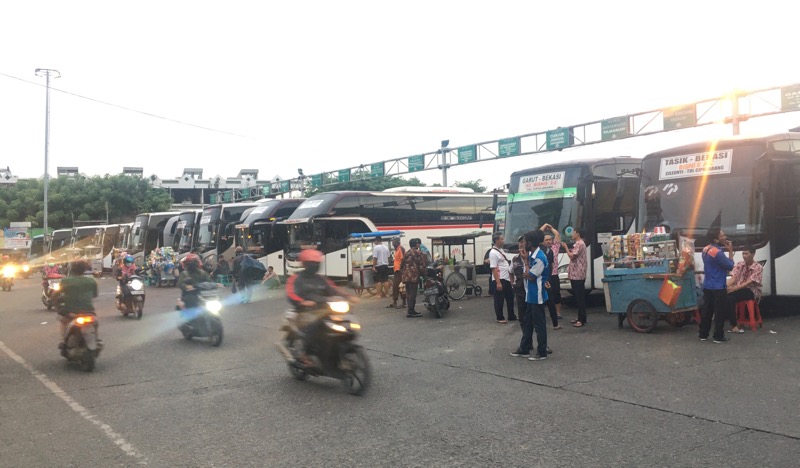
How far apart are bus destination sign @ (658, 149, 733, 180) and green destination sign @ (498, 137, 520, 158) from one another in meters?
18.5

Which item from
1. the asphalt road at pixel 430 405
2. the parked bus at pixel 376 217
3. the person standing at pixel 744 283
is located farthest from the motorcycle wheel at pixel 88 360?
the parked bus at pixel 376 217

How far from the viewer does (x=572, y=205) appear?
47.3ft

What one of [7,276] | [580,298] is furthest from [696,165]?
[7,276]

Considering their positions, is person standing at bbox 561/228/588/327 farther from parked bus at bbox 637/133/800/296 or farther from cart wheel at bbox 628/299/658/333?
parked bus at bbox 637/133/800/296

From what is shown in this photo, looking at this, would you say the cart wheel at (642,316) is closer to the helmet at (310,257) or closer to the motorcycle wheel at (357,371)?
the motorcycle wheel at (357,371)

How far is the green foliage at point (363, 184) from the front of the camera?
1759 inches

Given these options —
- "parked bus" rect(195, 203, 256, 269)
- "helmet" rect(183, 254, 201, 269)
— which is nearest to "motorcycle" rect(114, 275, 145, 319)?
"helmet" rect(183, 254, 201, 269)

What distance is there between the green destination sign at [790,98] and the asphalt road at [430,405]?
47.7 feet

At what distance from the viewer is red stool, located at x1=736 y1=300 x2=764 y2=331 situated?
34.4 feet

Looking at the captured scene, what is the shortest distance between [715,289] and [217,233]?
23199 millimetres

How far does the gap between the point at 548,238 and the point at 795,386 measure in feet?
18.2

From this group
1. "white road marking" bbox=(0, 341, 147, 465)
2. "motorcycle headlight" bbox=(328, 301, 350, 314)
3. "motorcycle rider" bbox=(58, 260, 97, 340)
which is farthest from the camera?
"motorcycle rider" bbox=(58, 260, 97, 340)

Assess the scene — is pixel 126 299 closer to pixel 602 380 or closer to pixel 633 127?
pixel 602 380

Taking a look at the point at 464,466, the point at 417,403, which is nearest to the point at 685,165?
the point at 417,403
